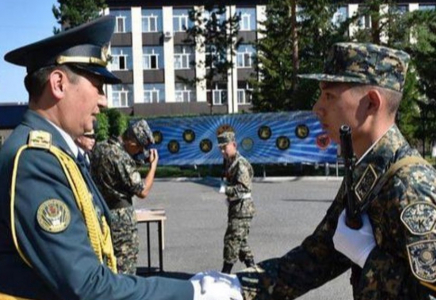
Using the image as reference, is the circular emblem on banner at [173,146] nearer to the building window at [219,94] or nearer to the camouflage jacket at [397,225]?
the camouflage jacket at [397,225]

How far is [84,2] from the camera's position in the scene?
125 ft

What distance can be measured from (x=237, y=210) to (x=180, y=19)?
→ 42269mm

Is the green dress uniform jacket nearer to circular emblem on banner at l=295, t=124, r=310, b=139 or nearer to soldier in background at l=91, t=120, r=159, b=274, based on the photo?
soldier in background at l=91, t=120, r=159, b=274

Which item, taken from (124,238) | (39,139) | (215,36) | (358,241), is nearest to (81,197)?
(39,139)

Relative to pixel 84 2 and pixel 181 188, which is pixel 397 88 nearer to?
pixel 181 188

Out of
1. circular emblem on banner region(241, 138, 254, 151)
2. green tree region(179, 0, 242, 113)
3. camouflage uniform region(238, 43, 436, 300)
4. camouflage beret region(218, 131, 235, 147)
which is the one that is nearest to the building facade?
green tree region(179, 0, 242, 113)

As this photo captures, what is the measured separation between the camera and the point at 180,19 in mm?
48406

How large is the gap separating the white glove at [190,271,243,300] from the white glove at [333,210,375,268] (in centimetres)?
49

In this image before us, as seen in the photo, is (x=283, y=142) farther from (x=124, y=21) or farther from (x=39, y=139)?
(x=124, y=21)

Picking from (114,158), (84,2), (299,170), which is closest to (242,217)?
(114,158)

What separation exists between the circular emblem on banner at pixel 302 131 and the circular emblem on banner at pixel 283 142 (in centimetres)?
40

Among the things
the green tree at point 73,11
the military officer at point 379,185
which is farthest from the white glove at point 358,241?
the green tree at point 73,11

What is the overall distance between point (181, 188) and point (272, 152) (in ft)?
11.3

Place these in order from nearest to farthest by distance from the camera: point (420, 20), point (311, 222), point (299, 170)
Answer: point (311, 222)
point (299, 170)
point (420, 20)
